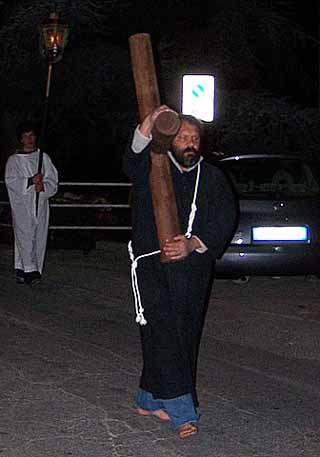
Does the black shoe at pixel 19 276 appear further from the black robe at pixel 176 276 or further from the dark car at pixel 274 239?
the black robe at pixel 176 276

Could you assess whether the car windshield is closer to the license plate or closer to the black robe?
the license plate

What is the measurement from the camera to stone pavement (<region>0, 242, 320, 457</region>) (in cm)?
680

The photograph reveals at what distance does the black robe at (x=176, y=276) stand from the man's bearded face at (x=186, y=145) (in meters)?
0.09

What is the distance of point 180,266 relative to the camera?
6746 millimetres

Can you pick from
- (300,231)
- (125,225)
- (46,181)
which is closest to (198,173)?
(300,231)

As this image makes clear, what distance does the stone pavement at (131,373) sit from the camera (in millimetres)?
6805

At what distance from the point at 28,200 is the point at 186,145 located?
769cm

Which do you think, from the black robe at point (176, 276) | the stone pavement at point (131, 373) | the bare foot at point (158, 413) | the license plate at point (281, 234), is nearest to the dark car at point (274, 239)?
the license plate at point (281, 234)

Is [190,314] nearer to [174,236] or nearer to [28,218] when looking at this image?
[174,236]

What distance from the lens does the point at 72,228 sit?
18922 mm

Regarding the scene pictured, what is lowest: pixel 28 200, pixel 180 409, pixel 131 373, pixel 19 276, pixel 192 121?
pixel 19 276

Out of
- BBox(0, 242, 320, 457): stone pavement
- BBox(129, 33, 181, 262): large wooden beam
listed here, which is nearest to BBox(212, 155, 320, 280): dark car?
BBox(0, 242, 320, 457): stone pavement

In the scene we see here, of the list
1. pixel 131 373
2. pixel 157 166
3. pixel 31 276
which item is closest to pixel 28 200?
pixel 31 276

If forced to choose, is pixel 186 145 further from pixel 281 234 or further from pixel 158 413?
pixel 281 234
